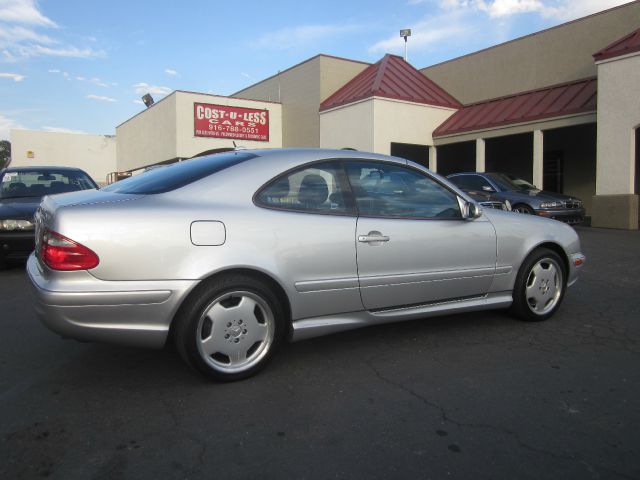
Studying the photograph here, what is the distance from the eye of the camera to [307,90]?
2217 centimetres

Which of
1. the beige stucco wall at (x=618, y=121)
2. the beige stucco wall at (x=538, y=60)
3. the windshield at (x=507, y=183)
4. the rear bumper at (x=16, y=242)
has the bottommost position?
the rear bumper at (x=16, y=242)

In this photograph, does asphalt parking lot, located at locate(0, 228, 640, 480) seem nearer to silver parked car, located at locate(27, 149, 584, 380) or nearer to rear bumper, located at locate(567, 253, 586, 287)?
silver parked car, located at locate(27, 149, 584, 380)

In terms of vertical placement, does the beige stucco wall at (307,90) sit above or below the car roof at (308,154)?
above

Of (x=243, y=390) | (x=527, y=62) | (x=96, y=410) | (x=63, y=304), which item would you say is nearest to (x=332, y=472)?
(x=243, y=390)

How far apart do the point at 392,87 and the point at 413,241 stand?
51.3ft

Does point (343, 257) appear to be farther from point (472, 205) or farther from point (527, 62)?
point (527, 62)

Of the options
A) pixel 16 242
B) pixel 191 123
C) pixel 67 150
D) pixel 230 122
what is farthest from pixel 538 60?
pixel 67 150

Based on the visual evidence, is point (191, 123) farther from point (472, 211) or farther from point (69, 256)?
point (69, 256)

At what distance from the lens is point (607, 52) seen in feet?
43.4

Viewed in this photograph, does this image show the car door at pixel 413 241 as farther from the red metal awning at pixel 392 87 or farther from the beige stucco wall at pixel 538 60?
the beige stucco wall at pixel 538 60

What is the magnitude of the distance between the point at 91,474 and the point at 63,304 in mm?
999

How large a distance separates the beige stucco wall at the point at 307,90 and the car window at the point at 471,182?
9.30 meters

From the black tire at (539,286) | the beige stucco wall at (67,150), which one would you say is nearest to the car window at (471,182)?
the black tire at (539,286)

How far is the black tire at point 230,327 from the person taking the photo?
3090mm
